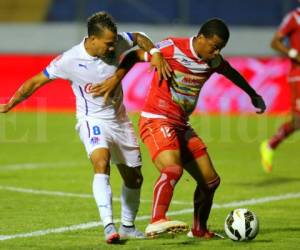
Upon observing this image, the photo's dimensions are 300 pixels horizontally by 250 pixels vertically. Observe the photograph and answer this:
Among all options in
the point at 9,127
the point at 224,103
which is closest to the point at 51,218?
the point at 9,127

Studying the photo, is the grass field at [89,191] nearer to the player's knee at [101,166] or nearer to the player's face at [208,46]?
the player's knee at [101,166]

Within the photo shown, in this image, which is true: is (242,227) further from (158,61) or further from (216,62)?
Answer: (158,61)

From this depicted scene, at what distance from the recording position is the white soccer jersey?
320 inches

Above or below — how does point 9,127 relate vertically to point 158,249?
below

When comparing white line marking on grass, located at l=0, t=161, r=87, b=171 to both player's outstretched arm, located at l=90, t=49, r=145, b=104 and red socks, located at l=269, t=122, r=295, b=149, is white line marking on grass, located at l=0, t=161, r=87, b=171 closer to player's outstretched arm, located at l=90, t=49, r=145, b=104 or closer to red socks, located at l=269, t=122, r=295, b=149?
red socks, located at l=269, t=122, r=295, b=149

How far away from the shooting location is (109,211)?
25.3ft

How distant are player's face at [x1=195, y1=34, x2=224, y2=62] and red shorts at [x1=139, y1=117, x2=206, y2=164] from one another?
0.68m

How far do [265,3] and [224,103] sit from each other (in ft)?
Answer: 22.3

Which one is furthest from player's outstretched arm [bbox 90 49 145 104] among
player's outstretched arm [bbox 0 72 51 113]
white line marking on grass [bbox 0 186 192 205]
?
white line marking on grass [bbox 0 186 192 205]

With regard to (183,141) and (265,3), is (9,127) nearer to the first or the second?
(265,3)

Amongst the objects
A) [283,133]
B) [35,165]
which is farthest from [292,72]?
[35,165]

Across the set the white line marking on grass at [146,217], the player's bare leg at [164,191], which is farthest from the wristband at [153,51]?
the white line marking on grass at [146,217]

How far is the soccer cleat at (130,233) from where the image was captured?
831cm

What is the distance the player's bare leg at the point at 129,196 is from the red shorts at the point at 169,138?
33 centimetres
